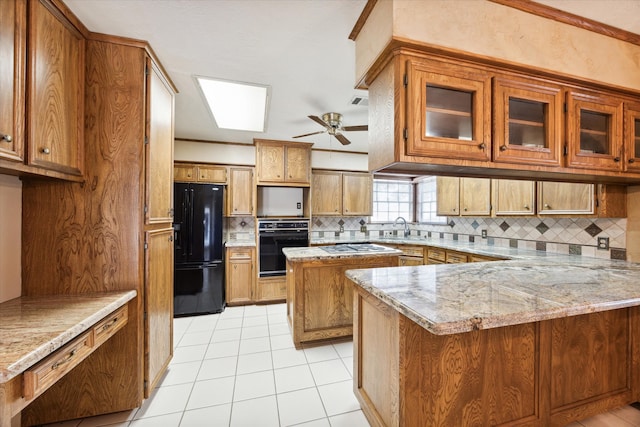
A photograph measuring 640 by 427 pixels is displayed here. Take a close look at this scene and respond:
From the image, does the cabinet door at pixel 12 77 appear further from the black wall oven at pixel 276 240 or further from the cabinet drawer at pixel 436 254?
the cabinet drawer at pixel 436 254

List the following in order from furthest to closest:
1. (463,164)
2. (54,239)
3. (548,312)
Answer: (54,239)
(463,164)
(548,312)

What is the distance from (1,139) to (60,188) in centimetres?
59

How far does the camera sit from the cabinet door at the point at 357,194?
4414 mm

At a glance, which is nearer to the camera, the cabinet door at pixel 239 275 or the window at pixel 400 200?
the cabinet door at pixel 239 275

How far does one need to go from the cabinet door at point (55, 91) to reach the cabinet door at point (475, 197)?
3809mm

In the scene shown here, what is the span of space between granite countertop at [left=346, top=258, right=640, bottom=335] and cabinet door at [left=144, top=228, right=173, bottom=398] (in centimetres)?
141

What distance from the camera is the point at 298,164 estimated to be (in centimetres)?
394

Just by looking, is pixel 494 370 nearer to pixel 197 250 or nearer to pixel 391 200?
pixel 197 250

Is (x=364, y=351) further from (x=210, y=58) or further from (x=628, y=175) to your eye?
(x=210, y=58)

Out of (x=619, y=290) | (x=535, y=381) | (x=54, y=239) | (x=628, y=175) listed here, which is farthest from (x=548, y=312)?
(x=54, y=239)

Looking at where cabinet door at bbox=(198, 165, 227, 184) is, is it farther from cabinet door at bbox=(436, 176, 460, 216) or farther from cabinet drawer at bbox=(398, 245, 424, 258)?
cabinet door at bbox=(436, 176, 460, 216)

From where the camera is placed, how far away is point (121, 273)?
1.60 m

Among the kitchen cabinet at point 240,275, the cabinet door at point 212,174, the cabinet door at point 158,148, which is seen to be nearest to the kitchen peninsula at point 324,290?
the cabinet door at point 158,148

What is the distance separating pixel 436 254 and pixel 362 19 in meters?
3.10
